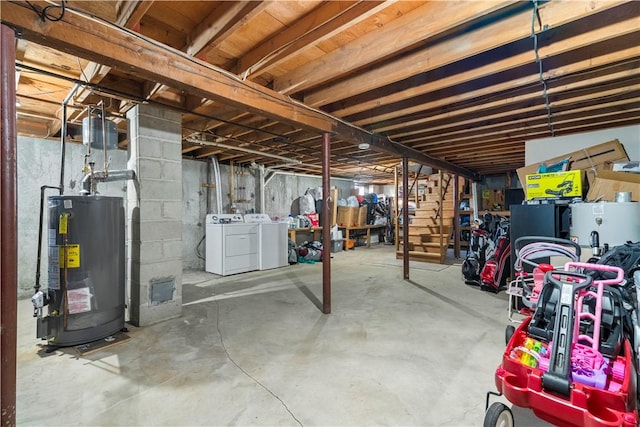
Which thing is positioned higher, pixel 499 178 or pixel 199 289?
pixel 499 178

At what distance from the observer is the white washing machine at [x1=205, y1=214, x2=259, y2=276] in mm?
5352

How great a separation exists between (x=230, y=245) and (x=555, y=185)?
4969 millimetres

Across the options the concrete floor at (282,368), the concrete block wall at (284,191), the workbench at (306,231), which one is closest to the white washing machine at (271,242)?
the workbench at (306,231)

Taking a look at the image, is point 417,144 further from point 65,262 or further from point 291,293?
point 65,262

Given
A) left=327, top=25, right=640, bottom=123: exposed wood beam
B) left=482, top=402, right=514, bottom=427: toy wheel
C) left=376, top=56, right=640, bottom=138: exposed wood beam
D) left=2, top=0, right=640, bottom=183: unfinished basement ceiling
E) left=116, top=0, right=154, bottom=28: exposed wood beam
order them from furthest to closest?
left=376, top=56, right=640, bottom=138: exposed wood beam
left=327, top=25, right=640, bottom=123: exposed wood beam
left=2, top=0, right=640, bottom=183: unfinished basement ceiling
left=116, top=0, right=154, bottom=28: exposed wood beam
left=482, top=402, right=514, bottom=427: toy wheel

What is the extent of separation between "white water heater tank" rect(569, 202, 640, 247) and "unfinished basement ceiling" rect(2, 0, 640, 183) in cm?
113

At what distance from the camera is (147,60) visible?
1.84 m

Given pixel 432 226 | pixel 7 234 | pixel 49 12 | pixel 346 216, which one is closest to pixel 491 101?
pixel 49 12

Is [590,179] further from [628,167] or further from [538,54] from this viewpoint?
[538,54]

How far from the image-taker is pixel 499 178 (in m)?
8.97

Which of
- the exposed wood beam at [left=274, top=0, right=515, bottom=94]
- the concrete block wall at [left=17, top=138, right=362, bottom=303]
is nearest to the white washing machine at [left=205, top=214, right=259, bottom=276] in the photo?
the concrete block wall at [left=17, top=138, right=362, bottom=303]

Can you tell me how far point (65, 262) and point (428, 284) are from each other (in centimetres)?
453

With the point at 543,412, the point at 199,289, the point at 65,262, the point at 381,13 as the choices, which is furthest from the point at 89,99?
the point at 543,412

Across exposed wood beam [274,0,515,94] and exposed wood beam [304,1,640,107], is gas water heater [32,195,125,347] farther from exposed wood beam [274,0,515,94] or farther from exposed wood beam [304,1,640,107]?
exposed wood beam [304,1,640,107]
